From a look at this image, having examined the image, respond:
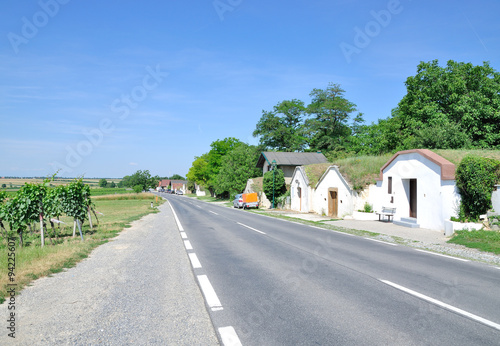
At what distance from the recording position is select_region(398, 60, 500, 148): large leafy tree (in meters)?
26.7

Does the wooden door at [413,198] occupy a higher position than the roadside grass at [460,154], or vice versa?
the roadside grass at [460,154]

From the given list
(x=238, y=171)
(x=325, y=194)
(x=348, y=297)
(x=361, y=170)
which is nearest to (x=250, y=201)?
(x=325, y=194)

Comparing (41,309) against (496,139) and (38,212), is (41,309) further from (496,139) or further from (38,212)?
(496,139)

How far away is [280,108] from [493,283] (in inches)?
2485

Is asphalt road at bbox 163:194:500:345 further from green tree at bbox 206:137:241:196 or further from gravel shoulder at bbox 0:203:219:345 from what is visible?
green tree at bbox 206:137:241:196

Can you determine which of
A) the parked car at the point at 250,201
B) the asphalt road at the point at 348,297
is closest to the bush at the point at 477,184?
the asphalt road at the point at 348,297

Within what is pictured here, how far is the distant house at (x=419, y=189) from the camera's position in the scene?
50.2 feet

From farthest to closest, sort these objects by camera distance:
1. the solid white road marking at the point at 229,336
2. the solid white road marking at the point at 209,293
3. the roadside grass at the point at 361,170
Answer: the roadside grass at the point at 361,170
the solid white road marking at the point at 209,293
the solid white road marking at the point at 229,336

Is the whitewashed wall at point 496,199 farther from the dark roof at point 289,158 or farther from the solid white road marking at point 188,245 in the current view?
the dark roof at point 289,158

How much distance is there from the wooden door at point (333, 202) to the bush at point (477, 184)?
12289 mm

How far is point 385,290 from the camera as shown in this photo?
601 centimetres

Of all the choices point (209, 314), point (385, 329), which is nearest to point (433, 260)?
point (385, 329)

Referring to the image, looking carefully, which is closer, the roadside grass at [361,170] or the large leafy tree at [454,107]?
the roadside grass at [361,170]

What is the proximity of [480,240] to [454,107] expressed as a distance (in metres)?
23.0
